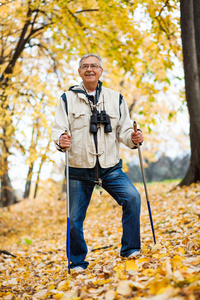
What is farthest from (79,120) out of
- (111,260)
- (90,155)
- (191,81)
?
(191,81)

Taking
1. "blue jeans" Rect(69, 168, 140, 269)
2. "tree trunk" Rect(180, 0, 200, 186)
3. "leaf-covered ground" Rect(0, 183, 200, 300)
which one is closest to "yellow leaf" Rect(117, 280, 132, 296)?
"leaf-covered ground" Rect(0, 183, 200, 300)

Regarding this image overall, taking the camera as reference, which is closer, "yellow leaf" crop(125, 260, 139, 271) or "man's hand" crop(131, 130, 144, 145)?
"yellow leaf" crop(125, 260, 139, 271)

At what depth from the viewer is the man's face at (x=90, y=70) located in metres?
3.20

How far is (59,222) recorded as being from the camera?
9.08m

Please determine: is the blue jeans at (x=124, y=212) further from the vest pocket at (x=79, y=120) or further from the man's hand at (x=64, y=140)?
the vest pocket at (x=79, y=120)

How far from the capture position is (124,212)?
3.08m

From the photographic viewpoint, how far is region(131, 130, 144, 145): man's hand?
10.2ft

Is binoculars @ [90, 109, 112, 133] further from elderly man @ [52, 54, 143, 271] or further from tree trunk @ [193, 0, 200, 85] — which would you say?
tree trunk @ [193, 0, 200, 85]

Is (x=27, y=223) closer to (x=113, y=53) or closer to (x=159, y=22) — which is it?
(x=113, y=53)

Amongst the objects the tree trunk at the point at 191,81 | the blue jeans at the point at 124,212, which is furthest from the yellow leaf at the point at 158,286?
the tree trunk at the point at 191,81

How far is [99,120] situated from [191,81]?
13.8ft

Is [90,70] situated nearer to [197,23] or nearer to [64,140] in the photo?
[64,140]

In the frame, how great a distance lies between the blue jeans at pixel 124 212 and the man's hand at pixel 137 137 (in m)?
0.37

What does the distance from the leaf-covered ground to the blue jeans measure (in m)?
0.15
